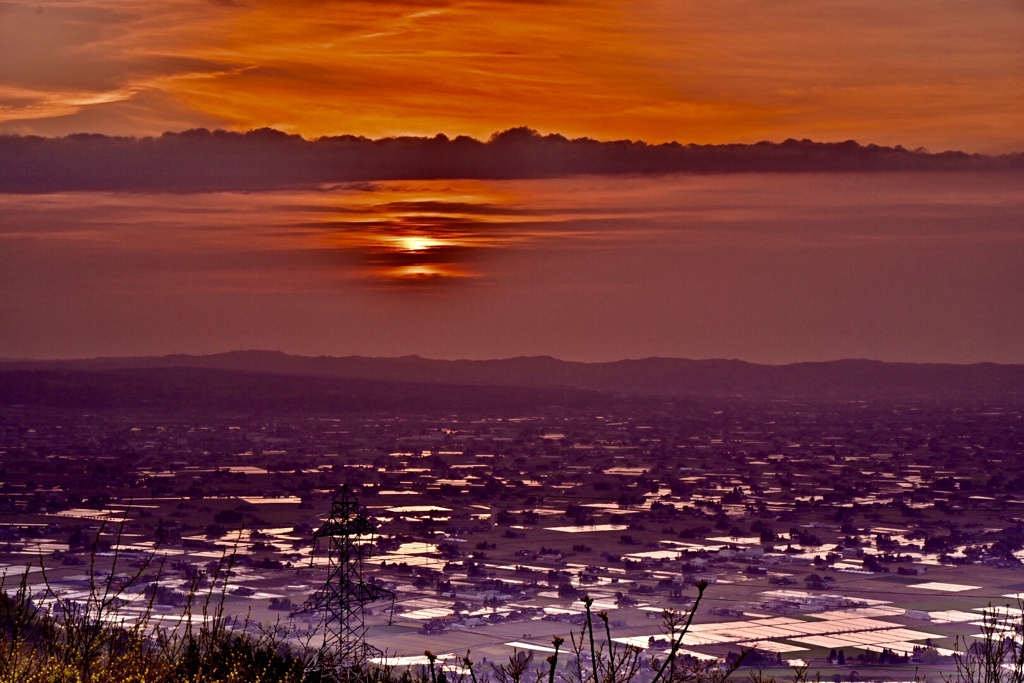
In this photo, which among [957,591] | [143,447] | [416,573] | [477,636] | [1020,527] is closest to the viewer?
[477,636]

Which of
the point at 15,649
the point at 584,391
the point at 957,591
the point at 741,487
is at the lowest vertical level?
the point at 584,391

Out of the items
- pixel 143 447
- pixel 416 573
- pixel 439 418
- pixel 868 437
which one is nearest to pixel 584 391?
pixel 439 418

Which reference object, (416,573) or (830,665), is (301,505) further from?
(830,665)

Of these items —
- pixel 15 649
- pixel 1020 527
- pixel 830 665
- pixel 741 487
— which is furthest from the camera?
pixel 741 487

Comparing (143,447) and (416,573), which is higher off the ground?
(416,573)

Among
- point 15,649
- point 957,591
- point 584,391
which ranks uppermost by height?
point 15,649

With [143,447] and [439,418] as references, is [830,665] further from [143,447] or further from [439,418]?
[439,418]

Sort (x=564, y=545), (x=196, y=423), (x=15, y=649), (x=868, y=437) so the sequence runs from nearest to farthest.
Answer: (x=15, y=649) → (x=564, y=545) → (x=868, y=437) → (x=196, y=423)

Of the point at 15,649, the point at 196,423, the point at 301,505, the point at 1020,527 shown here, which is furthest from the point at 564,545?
the point at 196,423

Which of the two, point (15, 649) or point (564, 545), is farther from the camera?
point (564, 545)
